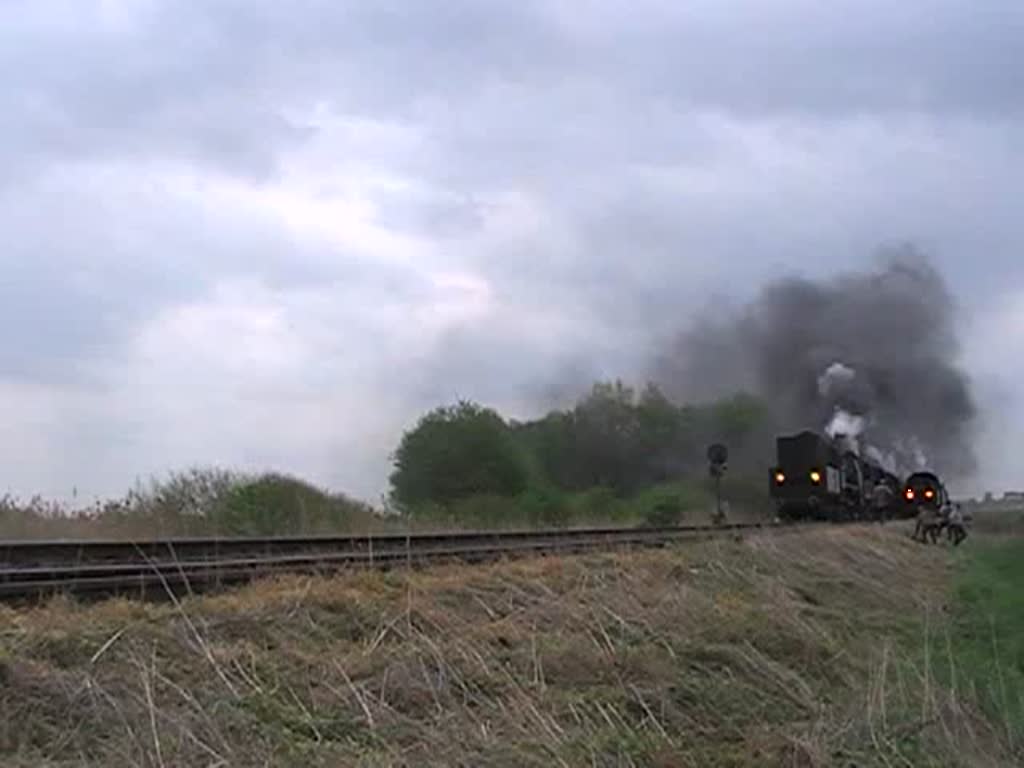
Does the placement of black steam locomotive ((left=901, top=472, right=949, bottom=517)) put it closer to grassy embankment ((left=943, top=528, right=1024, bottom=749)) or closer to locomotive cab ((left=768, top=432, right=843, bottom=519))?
locomotive cab ((left=768, top=432, right=843, bottom=519))

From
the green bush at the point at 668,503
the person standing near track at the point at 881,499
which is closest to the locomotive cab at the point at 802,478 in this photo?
the green bush at the point at 668,503

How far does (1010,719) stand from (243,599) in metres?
7.14

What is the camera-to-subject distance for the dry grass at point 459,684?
27.3 ft

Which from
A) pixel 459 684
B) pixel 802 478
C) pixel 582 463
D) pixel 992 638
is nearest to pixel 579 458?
pixel 582 463

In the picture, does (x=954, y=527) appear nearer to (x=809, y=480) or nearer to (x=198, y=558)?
(x=809, y=480)

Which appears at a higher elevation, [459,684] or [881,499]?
[881,499]

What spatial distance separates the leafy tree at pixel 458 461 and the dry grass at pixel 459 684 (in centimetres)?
3331

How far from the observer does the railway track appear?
13750 mm

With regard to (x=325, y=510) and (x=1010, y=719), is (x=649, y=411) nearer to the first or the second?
(x=325, y=510)

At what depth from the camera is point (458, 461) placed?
5047cm

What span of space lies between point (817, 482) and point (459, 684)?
154ft

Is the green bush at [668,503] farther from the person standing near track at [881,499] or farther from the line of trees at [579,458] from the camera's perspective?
the person standing near track at [881,499]

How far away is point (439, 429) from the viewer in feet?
168

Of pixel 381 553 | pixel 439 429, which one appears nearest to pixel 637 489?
pixel 439 429
